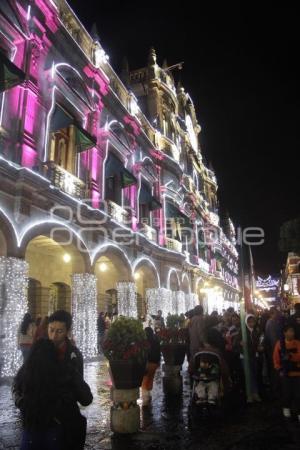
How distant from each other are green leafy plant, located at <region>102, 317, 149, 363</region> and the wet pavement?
1068mm

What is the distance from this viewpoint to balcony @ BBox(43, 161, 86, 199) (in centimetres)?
1274

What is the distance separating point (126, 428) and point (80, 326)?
864 cm

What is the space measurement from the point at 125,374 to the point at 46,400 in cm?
303

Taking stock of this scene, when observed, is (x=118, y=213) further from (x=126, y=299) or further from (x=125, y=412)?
(x=125, y=412)

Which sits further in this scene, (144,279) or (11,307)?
(144,279)

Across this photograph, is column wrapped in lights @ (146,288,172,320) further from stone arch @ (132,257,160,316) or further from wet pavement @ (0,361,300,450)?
wet pavement @ (0,361,300,450)

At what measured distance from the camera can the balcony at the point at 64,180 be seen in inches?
502

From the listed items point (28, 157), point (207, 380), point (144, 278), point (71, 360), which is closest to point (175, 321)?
point (207, 380)

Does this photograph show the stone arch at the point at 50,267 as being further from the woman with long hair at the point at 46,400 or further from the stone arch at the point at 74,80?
the woman with long hair at the point at 46,400

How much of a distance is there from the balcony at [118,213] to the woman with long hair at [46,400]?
13411 millimetres

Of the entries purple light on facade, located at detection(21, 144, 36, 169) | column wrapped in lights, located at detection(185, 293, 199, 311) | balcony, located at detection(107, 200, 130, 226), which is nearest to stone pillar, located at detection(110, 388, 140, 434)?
purple light on facade, located at detection(21, 144, 36, 169)

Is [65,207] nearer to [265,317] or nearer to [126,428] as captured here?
[265,317]

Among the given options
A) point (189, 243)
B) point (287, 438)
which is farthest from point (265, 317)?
point (189, 243)

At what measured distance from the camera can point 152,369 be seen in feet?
24.9
